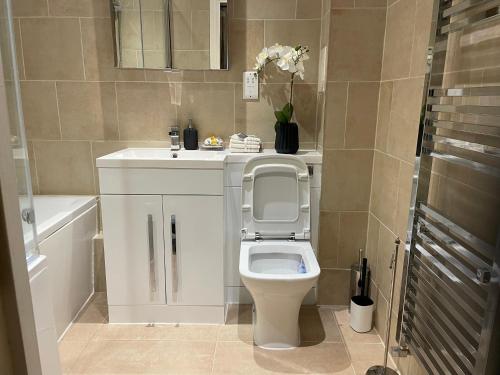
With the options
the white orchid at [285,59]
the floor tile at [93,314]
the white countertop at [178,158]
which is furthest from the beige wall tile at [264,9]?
the floor tile at [93,314]

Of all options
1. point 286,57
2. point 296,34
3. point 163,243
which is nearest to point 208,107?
point 286,57

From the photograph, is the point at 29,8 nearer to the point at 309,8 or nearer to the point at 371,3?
the point at 309,8

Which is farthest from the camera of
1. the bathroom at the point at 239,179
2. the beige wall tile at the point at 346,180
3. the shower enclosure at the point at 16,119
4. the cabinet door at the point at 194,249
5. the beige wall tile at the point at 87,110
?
the beige wall tile at the point at 87,110

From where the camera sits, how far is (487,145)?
1104mm

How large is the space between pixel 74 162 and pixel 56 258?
720mm

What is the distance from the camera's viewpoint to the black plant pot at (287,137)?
7.25 feet

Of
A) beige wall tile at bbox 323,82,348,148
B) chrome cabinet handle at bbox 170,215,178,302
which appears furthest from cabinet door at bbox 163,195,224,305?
beige wall tile at bbox 323,82,348,148

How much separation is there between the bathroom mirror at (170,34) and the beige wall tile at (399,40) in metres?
0.92

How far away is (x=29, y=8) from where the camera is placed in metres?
2.26

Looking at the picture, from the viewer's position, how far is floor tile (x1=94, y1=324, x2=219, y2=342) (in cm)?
206

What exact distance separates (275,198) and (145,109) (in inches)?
39.7

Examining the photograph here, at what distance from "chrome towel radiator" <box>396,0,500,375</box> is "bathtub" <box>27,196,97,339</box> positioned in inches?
64.9

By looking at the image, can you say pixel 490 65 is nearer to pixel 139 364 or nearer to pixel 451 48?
pixel 451 48

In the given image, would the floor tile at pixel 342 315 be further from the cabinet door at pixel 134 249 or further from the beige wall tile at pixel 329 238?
the cabinet door at pixel 134 249
